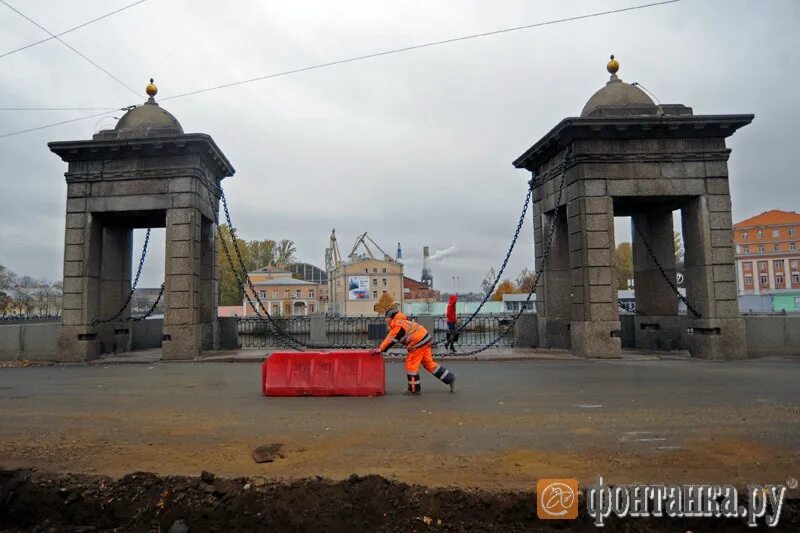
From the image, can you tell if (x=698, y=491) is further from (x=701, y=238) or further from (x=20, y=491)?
(x=701, y=238)

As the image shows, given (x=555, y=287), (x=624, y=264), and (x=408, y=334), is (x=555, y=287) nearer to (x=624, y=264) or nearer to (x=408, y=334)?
(x=408, y=334)

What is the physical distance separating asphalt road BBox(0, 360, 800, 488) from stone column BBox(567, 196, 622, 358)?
297 centimetres

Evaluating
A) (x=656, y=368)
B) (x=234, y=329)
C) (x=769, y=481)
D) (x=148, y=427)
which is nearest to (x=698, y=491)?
(x=769, y=481)

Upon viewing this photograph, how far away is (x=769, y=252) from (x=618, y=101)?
91461 millimetres

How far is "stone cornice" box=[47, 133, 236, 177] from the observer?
49.6ft

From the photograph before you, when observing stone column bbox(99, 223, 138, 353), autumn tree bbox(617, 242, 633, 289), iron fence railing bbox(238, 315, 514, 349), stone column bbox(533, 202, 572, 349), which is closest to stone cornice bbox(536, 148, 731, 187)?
stone column bbox(533, 202, 572, 349)

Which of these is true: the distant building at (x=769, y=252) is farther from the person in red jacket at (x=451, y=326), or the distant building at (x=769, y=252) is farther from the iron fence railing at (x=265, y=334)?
the person in red jacket at (x=451, y=326)

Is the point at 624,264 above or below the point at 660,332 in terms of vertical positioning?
above

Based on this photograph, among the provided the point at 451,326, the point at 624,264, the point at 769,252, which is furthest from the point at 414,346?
the point at 769,252

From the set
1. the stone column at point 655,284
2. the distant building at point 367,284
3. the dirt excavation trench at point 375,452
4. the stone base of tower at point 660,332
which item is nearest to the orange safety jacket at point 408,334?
the dirt excavation trench at point 375,452

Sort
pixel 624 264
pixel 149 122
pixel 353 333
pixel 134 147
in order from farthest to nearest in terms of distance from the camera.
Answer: pixel 624 264
pixel 353 333
pixel 149 122
pixel 134 147

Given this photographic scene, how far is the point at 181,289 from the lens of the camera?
15047mm

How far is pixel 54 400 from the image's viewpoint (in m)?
8.74

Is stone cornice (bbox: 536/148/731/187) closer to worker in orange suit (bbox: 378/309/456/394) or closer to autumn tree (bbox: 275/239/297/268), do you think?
worker in orange suit (bbox: 378/309/456/394)
